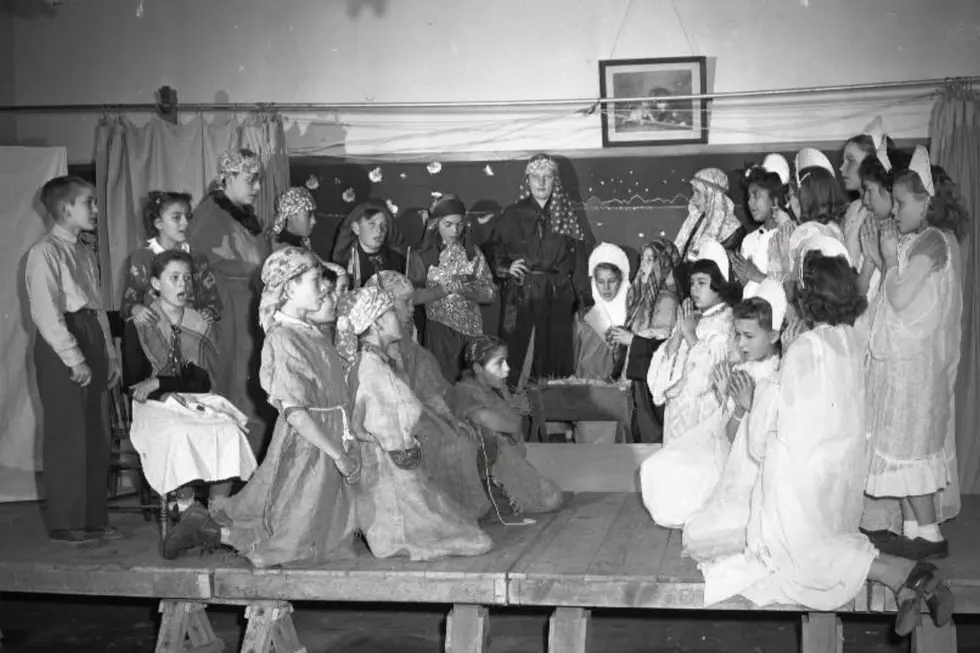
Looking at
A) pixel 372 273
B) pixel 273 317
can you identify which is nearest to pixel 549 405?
pixel 372 273

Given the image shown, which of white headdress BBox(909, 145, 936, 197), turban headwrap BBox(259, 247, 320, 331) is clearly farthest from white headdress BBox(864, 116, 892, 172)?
turban headwrap BBox(259, 247, 320, 331)

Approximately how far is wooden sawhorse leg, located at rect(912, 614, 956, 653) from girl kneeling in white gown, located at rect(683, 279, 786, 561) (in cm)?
71

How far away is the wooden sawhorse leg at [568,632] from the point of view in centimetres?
455

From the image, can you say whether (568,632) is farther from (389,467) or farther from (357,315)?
(357,315)

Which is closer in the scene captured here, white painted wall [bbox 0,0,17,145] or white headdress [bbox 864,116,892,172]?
white headdress [bbox 864,116,892,172]

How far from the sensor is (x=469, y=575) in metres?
4.57

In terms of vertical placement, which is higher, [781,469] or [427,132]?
[427,132]

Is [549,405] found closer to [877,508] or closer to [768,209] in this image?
[768,209]

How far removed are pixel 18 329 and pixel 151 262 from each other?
7.18 feet

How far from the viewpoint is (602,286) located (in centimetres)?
767

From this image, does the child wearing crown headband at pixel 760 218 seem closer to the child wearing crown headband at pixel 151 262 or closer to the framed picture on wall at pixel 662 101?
the framed picture on wall at pixel 662 101

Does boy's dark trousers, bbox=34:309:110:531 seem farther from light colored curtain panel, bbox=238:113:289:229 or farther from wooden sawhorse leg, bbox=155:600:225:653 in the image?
light colored curtain panel, bbox=238:113:289:229

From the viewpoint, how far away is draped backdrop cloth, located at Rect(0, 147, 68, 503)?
747 cm

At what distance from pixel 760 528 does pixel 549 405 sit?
2956 mm
